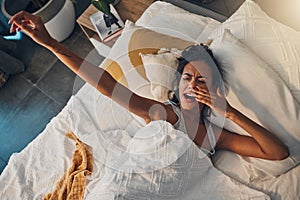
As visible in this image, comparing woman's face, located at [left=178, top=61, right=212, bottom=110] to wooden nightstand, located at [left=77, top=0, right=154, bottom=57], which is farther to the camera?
wooden nightstand, located at [left=77, top=0, right=154, bottom=57]

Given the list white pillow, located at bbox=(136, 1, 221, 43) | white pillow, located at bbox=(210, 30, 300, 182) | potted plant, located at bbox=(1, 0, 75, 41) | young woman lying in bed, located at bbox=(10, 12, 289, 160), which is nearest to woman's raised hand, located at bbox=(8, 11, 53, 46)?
young woman lying in bed, located at bbox=(10, 12, 289, 160)

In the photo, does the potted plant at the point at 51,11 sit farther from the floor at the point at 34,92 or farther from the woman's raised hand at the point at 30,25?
the woman's raised hand at the point at 30,25

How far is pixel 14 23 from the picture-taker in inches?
51.6

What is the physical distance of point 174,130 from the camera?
4.29 ft

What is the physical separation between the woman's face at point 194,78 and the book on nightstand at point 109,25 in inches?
24.3

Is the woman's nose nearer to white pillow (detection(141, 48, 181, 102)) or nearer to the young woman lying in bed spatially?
the young woman lying in bed

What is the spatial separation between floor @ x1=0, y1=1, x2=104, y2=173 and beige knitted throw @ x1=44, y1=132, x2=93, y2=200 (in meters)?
0.66

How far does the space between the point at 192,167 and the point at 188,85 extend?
0.89 ft

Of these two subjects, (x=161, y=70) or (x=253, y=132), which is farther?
(x=161, y=70)

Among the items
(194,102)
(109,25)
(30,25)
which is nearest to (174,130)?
(194,102)

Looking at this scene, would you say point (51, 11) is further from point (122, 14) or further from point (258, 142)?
point (258, 142)

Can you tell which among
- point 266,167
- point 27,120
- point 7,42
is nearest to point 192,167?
point 266,167

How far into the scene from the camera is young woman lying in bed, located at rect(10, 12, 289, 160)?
1.21m

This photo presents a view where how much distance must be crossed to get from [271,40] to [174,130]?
1.43ft
